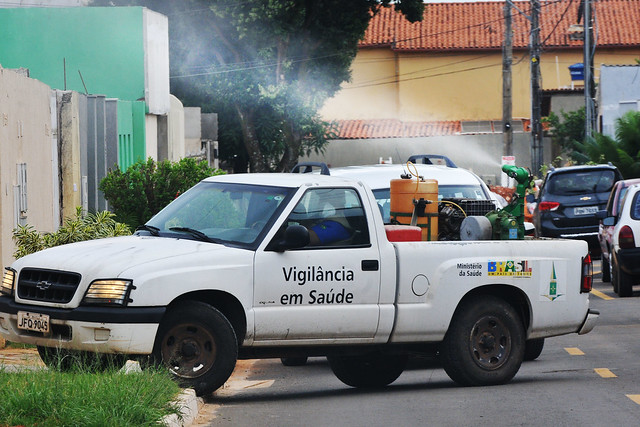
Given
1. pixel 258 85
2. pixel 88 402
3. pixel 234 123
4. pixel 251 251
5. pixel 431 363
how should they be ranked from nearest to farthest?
1. pixel 88 402
2. pixel 251 251
3. pixel 431 363
4. pixel 258 85
5. pixel 234 123

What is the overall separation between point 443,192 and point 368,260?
4878mm

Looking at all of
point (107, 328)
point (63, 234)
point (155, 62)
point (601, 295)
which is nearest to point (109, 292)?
point (107, 328)

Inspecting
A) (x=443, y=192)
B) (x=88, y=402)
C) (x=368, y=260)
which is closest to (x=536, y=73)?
(x=443, y=192)

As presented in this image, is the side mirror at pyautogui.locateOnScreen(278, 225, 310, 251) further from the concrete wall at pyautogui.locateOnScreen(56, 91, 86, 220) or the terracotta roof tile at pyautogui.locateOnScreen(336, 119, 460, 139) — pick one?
the terracotta roof tile at pyautogui.locateOnScreen(336, 119, 460, 139)

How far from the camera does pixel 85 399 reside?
7.91 m

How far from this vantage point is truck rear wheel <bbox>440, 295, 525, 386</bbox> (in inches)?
431

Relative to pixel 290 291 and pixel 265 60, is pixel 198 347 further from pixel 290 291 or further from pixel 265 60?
pixel 265 60

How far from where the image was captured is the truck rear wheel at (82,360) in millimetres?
9469

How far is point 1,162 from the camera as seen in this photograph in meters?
15.1

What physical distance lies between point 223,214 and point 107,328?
1.73 m

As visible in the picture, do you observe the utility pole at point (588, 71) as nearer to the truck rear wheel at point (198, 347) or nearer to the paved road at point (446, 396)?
the paved road at point (446, 396)

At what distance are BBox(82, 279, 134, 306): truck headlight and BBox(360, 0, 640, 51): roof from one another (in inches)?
2386

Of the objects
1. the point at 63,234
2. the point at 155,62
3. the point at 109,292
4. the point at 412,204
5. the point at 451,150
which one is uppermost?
the point at 155,62

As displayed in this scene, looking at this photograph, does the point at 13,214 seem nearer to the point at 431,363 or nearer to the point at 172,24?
the point at 431,363
